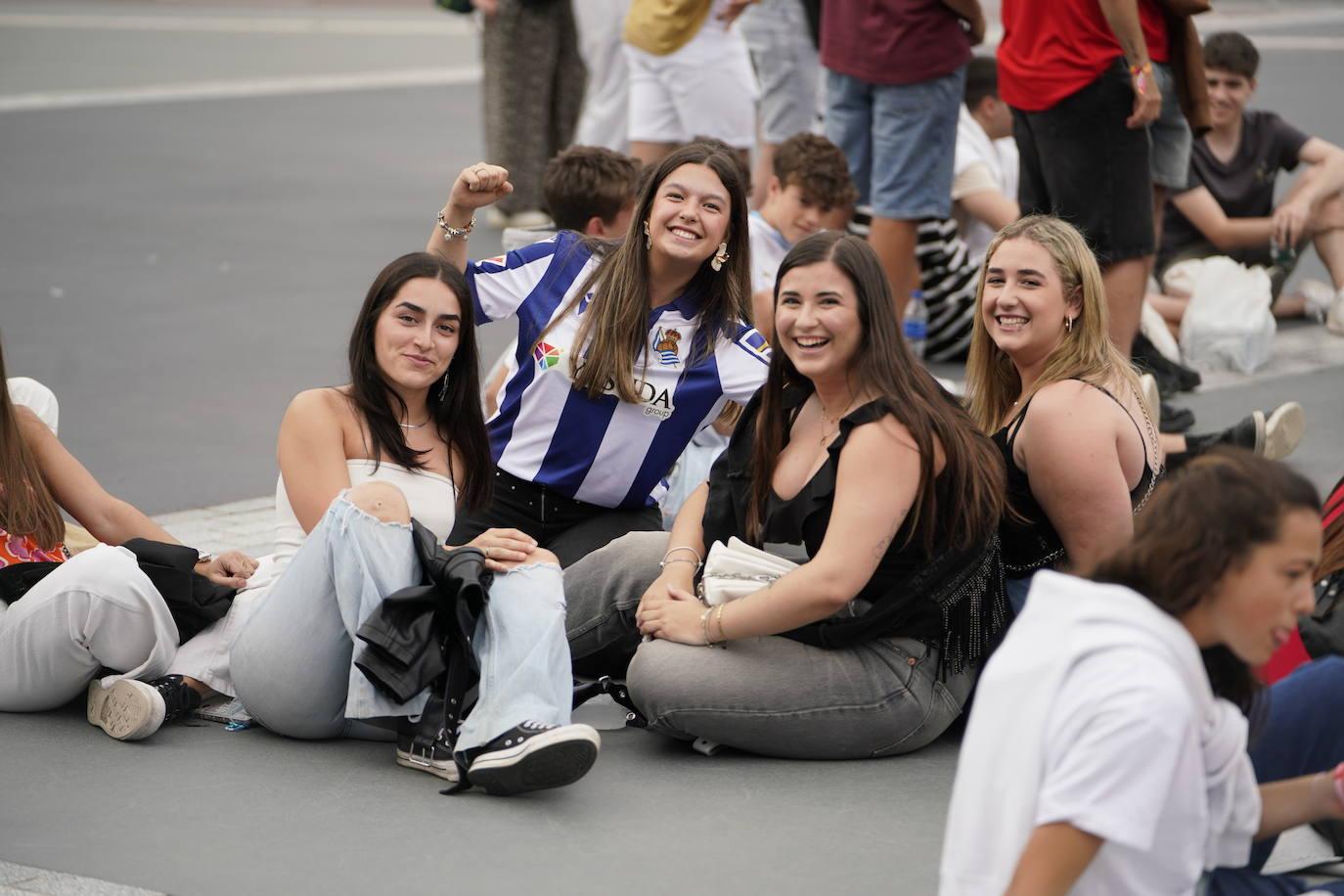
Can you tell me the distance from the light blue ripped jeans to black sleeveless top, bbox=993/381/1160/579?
100cm

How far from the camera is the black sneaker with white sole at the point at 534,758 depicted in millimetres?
3348

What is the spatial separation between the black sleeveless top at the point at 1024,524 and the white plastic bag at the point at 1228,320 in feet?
11.5

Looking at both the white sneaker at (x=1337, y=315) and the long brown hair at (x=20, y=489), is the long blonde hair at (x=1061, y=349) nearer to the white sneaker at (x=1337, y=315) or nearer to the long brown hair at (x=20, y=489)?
the long brown hair at (x=20, y=489)

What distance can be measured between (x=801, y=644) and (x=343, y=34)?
18.1 meters

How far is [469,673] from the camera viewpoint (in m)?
3.63

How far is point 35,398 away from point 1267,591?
301cm

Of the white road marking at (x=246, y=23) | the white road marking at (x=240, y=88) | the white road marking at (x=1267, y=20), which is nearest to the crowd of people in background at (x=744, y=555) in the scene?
the white road marking at (x=240, y=88)

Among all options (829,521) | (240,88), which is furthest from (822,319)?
(240,88)

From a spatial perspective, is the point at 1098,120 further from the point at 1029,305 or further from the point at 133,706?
the point at 133,706

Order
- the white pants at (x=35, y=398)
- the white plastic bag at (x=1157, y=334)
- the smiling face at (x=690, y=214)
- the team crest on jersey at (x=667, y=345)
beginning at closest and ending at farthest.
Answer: the white pants at (x=35, y=398) → the smiling face at (x=690, y=214) → the team crest on jersey at (x=667, y=345) → the white plastic bag at (x=1157, y=334)

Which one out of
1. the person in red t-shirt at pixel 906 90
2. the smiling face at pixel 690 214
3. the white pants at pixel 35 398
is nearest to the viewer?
the white pants at pixel 35 398

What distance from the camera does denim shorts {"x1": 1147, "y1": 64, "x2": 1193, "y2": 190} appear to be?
5.93 m

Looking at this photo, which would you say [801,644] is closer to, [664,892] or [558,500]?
[664,892]

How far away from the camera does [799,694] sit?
3.59 metres
